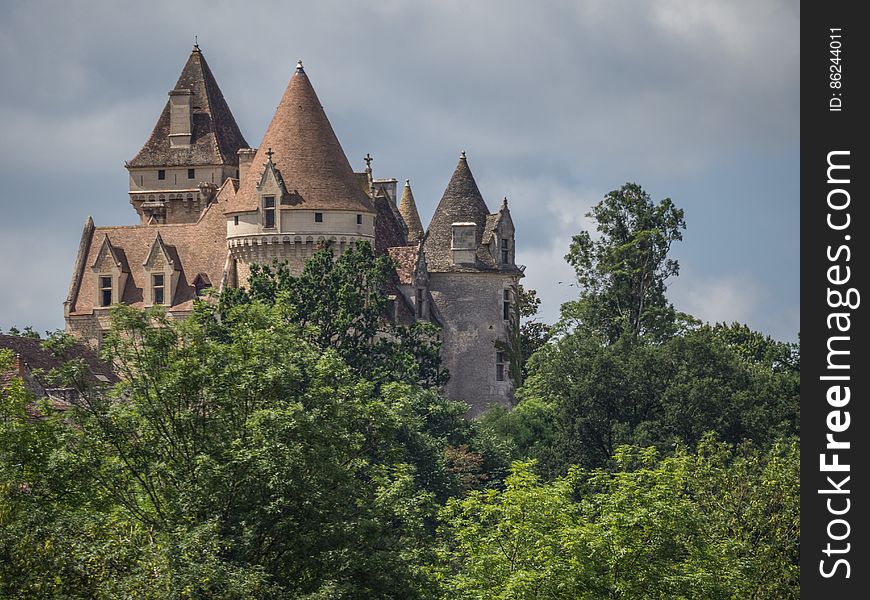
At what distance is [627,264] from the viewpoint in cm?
8081

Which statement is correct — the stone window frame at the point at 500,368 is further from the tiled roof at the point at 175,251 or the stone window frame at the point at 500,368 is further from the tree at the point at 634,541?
the tree at the point at 634,541

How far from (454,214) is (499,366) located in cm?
619

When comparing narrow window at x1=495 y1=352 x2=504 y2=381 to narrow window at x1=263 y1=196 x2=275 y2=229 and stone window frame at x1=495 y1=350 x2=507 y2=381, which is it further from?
narrow window at x1=263 y1=196 x2=275 y2=229

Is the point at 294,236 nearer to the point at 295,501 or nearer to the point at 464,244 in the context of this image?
the point at 464,244

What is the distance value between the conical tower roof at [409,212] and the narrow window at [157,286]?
12.8 metres

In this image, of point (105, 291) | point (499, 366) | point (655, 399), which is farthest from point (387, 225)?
point (655, 399)

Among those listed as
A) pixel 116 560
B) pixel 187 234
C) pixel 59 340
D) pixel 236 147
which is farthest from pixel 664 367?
pixel 116 560

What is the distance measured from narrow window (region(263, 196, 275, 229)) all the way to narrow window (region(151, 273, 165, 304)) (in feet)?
19.6

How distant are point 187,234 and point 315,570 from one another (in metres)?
43.7

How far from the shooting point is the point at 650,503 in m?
45.8

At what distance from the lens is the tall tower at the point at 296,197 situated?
73562mm

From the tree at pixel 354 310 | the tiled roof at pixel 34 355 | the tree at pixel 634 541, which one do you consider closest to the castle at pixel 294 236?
the tree at pixel 354 310

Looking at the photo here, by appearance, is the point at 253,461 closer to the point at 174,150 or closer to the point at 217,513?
the point at 217,513

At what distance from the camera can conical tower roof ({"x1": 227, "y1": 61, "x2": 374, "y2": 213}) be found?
243ft
